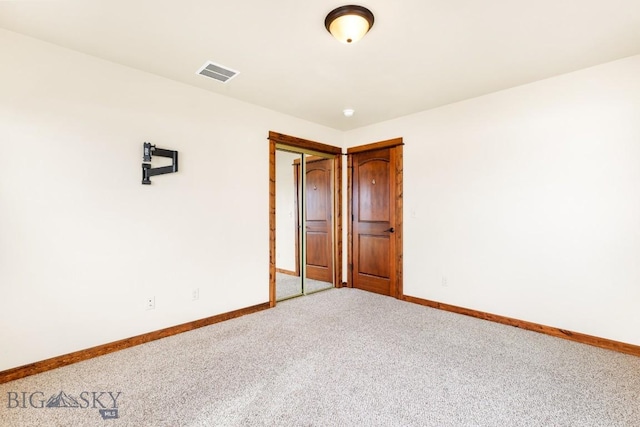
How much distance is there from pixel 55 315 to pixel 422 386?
9.03 ft

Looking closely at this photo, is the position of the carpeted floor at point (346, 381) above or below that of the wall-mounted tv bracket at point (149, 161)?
below

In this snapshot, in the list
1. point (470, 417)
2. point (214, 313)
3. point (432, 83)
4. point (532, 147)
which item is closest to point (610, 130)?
point (532, 147)

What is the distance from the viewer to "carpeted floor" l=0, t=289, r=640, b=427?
1633 millimetres

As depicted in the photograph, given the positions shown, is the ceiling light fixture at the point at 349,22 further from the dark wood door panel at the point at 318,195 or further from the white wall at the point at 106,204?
the dark wood door panel at the point at 318,195

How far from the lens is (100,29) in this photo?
2023 millimetres

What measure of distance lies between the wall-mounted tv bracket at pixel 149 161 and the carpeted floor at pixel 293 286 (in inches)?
84.1

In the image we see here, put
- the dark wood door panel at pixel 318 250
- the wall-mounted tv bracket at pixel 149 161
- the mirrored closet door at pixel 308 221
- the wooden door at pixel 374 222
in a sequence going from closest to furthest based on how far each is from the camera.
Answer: the wall-mounted tv bracket at pixel 149 161 < the wooden door at pixel 374 222 < the mirrored closet door at pixel 308 221 < the dark wood door panel at pixel 318 250

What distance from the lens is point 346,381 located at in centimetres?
197

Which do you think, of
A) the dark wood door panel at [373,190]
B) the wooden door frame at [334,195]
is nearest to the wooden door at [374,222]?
the dark wood door panel at [373,190]

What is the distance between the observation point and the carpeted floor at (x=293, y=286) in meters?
4.07

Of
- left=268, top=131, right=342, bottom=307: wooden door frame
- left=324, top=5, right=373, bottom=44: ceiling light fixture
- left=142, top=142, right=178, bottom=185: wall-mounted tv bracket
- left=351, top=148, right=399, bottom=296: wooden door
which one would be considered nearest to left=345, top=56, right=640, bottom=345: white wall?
left=351, top=148, right=399, bottom=296: wooden door

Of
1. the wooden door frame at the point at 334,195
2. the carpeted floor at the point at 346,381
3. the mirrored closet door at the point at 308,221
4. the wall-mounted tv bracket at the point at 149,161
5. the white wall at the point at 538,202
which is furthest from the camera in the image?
the mirrored closet door at the point at 308,221

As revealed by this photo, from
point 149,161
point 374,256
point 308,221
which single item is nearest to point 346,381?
point 374,256

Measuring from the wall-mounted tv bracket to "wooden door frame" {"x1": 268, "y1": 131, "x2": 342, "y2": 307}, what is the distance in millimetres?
1133
